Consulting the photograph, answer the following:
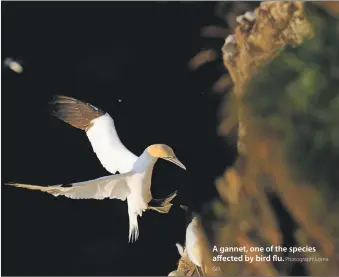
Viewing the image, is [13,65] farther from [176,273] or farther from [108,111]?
[176,273]

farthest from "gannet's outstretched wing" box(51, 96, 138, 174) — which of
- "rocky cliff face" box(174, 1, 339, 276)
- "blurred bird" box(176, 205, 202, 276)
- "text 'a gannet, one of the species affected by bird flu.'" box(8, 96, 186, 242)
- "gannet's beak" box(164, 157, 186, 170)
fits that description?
"rocky cliff face" box(174, 1, 339, 276)

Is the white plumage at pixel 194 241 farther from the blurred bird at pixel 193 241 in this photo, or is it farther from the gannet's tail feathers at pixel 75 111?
the gannet's tail feathers at pixel 75 111

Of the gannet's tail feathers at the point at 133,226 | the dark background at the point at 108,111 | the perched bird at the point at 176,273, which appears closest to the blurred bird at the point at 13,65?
the dark background at the point at 108,111

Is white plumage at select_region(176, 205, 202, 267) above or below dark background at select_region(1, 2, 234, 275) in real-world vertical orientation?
below

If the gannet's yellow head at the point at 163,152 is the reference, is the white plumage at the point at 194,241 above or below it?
below

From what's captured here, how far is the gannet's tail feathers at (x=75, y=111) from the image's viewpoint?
300 cm

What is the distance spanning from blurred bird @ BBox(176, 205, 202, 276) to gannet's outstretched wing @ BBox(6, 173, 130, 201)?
30 centimetres

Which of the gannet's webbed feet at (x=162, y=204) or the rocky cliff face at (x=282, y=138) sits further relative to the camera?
the gannet's webbed feet at (x=162, y=204)

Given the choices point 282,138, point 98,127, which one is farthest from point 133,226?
point 282,138

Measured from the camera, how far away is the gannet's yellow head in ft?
9.50

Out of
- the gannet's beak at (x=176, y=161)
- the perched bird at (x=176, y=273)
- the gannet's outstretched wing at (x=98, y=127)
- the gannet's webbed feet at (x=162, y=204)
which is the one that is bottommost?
the perched bird at (x=176, y=273)

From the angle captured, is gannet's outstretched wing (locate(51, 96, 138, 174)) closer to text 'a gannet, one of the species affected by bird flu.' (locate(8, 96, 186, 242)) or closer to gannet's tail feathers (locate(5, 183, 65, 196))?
text 'a gannet, one of the species affected by bird flu.' (locate(8, 96, 186, 242))

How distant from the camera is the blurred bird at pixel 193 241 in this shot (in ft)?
9.70

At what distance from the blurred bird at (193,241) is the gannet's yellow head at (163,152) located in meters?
0.23
